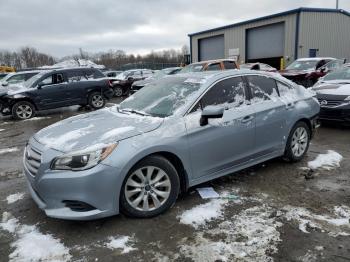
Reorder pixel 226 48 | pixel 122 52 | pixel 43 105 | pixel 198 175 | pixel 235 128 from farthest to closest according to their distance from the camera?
pixel 122 52 → pixel 226 48 → pixel 43 105 → pixel 235 128 → pixel 198 175

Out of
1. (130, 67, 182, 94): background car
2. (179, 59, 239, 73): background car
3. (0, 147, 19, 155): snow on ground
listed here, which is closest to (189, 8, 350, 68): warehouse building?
(130, 67, 182, 94): background car

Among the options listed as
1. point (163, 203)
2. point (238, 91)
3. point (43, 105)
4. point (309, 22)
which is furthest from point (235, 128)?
point (309, 22)

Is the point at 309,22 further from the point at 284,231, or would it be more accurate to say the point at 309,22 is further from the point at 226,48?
the point at 284,231

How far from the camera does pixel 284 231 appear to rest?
3.54 metres

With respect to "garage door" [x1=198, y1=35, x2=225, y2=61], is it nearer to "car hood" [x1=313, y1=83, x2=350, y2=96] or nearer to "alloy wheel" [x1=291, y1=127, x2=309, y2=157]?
"car hood" [x1=313, y1=83, x2=350, y2=96]

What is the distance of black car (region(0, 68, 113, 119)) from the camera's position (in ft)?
41.8

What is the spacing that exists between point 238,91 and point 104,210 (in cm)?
247

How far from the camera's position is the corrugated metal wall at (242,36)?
84.3 ft

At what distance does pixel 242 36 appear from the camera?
3003 cm

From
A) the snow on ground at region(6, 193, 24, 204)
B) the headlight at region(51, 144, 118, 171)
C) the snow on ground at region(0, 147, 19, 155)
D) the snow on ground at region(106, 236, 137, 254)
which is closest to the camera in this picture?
the snow on ground at region(106, 236, 137, 254)

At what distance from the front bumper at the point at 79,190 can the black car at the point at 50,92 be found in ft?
33.0

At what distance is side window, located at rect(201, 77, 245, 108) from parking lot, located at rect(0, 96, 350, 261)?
3.79 ft

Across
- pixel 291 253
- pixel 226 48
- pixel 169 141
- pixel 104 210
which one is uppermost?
pixel 226 48

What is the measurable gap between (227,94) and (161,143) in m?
1.39
